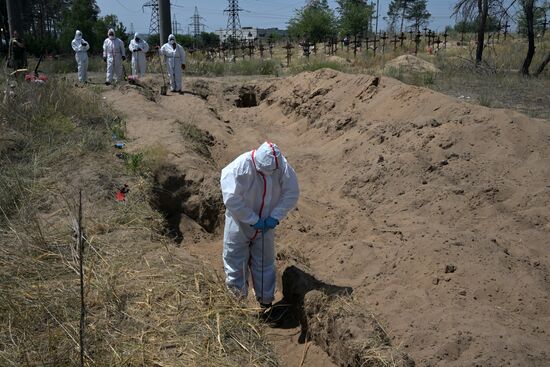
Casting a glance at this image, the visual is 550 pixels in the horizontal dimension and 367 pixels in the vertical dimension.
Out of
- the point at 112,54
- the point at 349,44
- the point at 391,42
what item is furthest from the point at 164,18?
the point at 349,44

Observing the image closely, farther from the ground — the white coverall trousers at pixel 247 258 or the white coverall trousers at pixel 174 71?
the white coverall trousers at pixel 174 71

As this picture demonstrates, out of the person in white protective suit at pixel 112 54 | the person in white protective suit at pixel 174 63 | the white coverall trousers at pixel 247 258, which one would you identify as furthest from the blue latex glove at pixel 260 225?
the person in white protective suit at pixel 112 54

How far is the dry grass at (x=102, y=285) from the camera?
3045 mm

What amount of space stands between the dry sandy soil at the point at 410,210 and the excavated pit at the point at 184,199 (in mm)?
19

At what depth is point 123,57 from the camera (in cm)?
1572

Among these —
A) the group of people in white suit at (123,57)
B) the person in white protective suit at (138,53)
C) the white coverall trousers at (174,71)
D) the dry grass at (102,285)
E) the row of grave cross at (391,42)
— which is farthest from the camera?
the row of grave cross at (391,42)

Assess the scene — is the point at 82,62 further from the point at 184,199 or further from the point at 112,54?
the point at 184,199

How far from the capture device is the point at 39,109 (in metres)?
7.95

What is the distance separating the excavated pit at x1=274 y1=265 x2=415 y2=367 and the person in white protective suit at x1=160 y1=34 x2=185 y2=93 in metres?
10.3

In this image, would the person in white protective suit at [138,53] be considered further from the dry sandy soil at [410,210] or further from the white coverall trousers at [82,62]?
the dry sandy soil at [410,210]

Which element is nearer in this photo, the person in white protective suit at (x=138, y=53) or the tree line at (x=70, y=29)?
the person in white protective suit at (x=138, y=53)

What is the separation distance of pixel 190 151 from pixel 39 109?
92.3 inches

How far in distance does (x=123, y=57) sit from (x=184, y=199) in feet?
33.1

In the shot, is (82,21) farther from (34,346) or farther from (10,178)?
(34,346)
